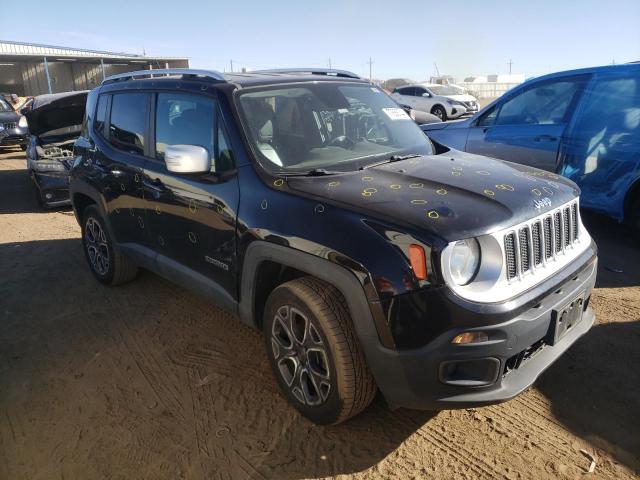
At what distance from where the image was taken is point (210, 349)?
362 centimetres

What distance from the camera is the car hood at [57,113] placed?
8.70m

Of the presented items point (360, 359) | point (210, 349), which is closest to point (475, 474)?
point (360, 359)

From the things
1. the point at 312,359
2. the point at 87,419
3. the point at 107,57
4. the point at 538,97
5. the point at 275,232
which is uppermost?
the point at 107,57

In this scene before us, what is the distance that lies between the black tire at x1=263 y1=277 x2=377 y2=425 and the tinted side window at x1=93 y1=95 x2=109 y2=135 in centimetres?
283

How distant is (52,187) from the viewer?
317 inches

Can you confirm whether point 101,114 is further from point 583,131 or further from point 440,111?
point 440,111

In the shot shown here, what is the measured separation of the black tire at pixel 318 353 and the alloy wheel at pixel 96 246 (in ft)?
8.51

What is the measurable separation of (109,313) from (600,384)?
3.80m

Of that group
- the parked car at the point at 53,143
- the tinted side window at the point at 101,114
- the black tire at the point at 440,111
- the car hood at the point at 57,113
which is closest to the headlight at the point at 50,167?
the parked car at the point at 53,143

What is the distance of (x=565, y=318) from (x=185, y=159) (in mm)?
2237

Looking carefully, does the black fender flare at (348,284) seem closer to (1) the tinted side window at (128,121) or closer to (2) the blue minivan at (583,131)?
(1) the tinted side window at (128,121)

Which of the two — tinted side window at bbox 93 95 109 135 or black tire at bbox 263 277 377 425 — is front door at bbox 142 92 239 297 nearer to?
black tire at bbox 263 277 377 425

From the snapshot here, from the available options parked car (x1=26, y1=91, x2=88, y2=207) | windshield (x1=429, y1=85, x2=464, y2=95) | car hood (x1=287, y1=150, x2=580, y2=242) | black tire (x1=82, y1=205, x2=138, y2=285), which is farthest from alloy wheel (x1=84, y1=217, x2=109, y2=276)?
windshield (x1=429, y1=85, x2=464, y2=95)

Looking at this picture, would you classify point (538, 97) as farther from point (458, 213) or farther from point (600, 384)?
point (458, 213)
